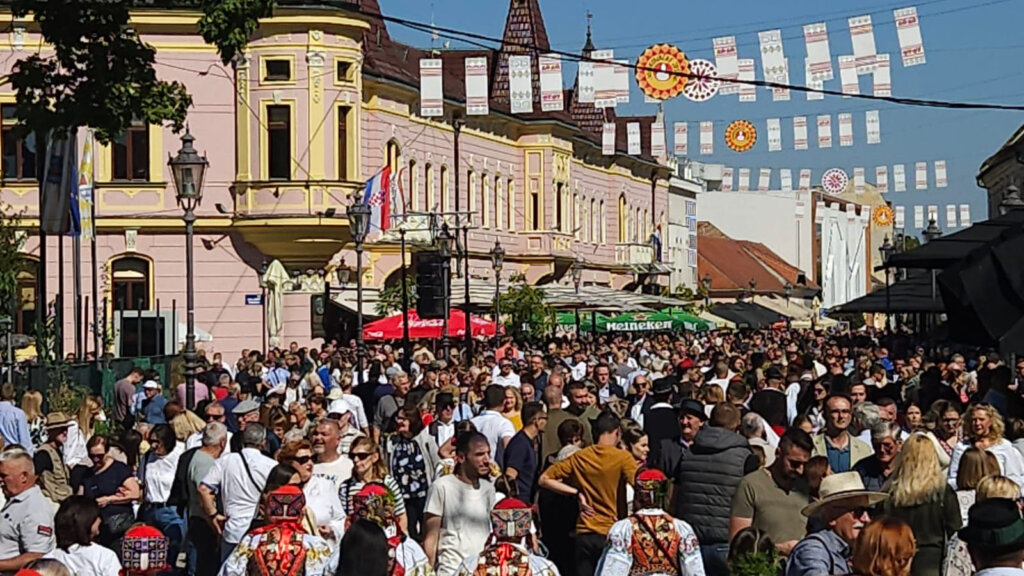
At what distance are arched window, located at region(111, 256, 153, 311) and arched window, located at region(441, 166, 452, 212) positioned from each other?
14.0m

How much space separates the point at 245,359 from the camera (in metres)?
36.2

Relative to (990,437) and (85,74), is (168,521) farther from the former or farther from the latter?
(990,437)

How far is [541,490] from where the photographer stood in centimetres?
1328

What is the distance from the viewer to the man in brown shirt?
40.5 feet

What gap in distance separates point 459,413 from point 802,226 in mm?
125050

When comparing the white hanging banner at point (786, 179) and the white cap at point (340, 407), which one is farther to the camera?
the white hanging banner at point (786, 179)

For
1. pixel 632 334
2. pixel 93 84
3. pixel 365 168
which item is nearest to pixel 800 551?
pixel 93 84

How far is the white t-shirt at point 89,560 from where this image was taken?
9867 millimetres

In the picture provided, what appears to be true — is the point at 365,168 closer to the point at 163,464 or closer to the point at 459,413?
the point at 459,413

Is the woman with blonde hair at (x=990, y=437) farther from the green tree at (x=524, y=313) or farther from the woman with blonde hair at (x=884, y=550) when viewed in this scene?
the green tree at (x=524, y=313)

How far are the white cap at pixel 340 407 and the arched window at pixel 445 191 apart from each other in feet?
138

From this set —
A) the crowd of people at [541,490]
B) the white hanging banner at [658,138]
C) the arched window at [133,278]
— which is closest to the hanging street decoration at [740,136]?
the white hanging banner at [658,138]

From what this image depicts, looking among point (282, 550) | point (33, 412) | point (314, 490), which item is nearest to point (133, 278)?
point (33, 412)

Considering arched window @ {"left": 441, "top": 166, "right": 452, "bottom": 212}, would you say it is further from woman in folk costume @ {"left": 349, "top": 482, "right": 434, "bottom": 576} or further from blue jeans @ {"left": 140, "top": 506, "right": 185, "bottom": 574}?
woman in folk costume @ {"left": 349, "top": 482, "right": 434, "bottom": 576}
